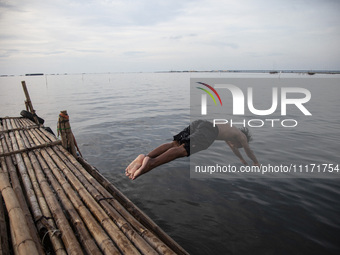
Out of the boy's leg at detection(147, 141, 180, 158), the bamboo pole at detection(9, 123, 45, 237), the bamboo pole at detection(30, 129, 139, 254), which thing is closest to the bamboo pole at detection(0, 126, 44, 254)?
the bamboo pole at detection(9, 123, 45, 237)

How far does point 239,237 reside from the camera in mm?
4711

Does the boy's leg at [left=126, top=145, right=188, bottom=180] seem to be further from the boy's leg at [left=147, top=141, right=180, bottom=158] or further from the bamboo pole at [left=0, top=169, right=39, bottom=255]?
the bamboo pole at [left=0, top=169, right=39, bottom=255]

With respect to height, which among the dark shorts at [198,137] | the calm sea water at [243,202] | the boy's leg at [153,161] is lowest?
the calm sea water at [243,202]

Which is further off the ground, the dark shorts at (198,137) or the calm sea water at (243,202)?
the dark shorts at (198,137)

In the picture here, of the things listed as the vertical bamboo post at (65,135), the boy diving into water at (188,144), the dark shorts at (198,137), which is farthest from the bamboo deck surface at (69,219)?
the dark shorts at (198,137)

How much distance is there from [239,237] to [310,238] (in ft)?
5.00

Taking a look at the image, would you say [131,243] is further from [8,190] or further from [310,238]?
[310,238]

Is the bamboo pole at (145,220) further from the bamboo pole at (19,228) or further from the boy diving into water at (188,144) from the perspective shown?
the bamboo pole at (19,228)

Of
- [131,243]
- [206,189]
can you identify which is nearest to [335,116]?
[206,189]

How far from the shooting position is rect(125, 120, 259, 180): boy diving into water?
530 centimetres

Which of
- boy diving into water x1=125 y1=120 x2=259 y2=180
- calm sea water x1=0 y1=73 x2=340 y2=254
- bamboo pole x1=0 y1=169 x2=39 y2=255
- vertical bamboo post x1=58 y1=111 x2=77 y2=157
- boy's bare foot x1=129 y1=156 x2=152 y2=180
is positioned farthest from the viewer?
vertical bamboo post x1=58 y1=111 x2=77 y2=157

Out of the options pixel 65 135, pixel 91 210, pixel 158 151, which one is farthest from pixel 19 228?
pixel 65 135

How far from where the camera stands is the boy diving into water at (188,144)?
5.30m

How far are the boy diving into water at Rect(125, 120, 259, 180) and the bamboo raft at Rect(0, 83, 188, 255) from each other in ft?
2.97
